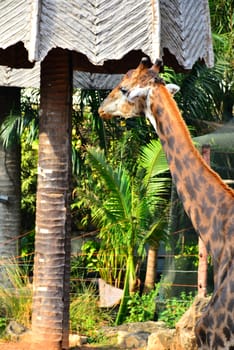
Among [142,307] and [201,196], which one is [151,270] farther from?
[201,196]

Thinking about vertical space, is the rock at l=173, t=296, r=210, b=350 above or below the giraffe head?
below

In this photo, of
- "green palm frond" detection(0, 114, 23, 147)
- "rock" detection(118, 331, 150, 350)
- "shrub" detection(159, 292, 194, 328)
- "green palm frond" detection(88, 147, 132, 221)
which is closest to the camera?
"rock" detection(118, 331, 150, 350)

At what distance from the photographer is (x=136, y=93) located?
6.65 meters

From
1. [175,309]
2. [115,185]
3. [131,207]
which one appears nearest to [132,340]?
[175,309]

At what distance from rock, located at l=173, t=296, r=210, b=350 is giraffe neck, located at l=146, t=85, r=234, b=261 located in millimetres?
2684

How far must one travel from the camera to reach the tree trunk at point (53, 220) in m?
8.88

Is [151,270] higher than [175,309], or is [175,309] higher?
[151,270]

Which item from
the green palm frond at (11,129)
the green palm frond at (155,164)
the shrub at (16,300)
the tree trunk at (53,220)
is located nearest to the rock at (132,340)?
the tree trunk at (53,220)

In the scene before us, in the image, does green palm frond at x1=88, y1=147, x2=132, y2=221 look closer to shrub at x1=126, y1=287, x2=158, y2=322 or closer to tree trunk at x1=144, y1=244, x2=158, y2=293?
tree trunk at x1=144, y1=244, x2=158, y2=293

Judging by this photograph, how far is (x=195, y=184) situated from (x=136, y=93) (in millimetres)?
1112

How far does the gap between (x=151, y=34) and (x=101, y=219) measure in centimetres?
387

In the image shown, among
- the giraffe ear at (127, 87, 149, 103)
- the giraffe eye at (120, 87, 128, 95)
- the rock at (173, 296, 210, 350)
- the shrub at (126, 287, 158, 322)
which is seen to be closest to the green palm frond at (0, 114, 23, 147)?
the shrub at (126, 287, 158, 322)

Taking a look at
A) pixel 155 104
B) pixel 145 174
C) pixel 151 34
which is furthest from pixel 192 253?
pixel 155 104

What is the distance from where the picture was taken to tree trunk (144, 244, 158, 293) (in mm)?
11562
